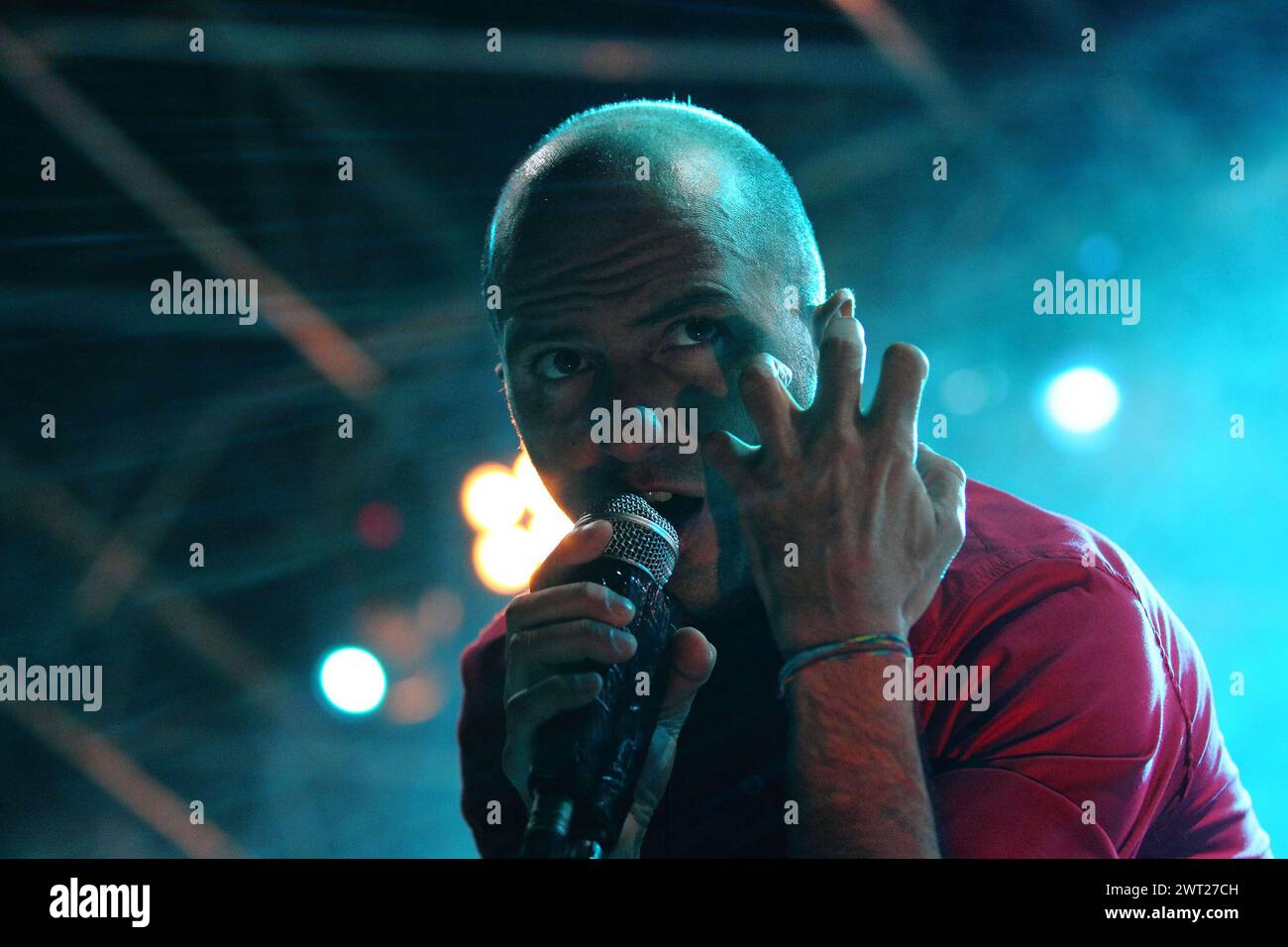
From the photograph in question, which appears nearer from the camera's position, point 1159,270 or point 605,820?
point 605,820

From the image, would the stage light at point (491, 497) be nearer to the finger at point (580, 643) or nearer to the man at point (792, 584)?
the man at point (792, 584)

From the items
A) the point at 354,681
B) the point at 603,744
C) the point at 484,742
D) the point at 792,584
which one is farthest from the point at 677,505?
the point at 354,681

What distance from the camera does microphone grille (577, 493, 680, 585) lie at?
141cm

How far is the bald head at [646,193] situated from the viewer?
1.89m

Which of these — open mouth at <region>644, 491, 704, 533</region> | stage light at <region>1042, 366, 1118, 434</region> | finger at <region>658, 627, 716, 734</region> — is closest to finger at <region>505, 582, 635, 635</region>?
finger at <region>658, 627, 716, 734</region>

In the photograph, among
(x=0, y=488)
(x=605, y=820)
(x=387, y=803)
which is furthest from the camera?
(x=387, y=803)

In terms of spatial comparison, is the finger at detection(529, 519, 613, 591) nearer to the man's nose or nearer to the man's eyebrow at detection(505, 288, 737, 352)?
the man's nose

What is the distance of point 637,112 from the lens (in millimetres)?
2074

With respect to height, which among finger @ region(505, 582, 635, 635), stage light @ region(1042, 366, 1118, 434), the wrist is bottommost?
the wrist

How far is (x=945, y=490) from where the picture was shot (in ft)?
5.25

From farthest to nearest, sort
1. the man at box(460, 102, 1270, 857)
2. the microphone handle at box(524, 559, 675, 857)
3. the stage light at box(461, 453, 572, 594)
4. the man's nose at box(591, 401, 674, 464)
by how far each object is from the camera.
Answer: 1. the stage light at box(461, 453, 572, 594)
2. the man's nose at box(591, 401, 674, 464)
3. the man at box(460, 102, 1270, 857)
4. the microphone handle at box(524, 559, 675, 857)
